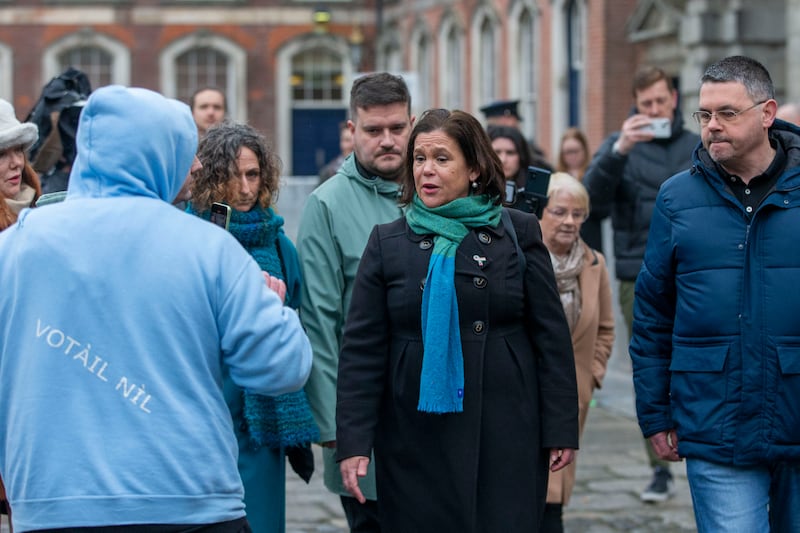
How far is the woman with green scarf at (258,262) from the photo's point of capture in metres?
4.84

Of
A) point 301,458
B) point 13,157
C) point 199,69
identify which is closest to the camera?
point 301,458

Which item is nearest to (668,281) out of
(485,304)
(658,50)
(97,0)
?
(485,304)

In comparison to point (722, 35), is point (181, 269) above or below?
below

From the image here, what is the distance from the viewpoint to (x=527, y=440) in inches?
173

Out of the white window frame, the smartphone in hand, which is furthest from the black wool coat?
the white window frame

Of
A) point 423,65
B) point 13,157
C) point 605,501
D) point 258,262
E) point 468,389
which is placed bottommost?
point 605,501

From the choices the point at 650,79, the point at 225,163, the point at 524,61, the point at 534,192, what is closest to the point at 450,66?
the point at 524,61

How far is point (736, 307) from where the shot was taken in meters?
4.43

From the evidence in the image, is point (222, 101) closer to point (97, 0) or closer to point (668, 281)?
point (668, 281)

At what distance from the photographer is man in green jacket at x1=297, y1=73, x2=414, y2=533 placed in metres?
5.12

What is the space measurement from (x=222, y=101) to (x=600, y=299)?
122 inches

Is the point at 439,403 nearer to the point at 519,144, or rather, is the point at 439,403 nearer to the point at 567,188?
the point at 567,188

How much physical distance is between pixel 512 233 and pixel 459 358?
1.53 feet

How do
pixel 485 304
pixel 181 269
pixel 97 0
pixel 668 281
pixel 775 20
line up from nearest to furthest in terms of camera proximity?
1. pixel 181 269
2. pixel 485 304
3. pixel 668 281
4. pixel 775 20
5. pixel 97 0
